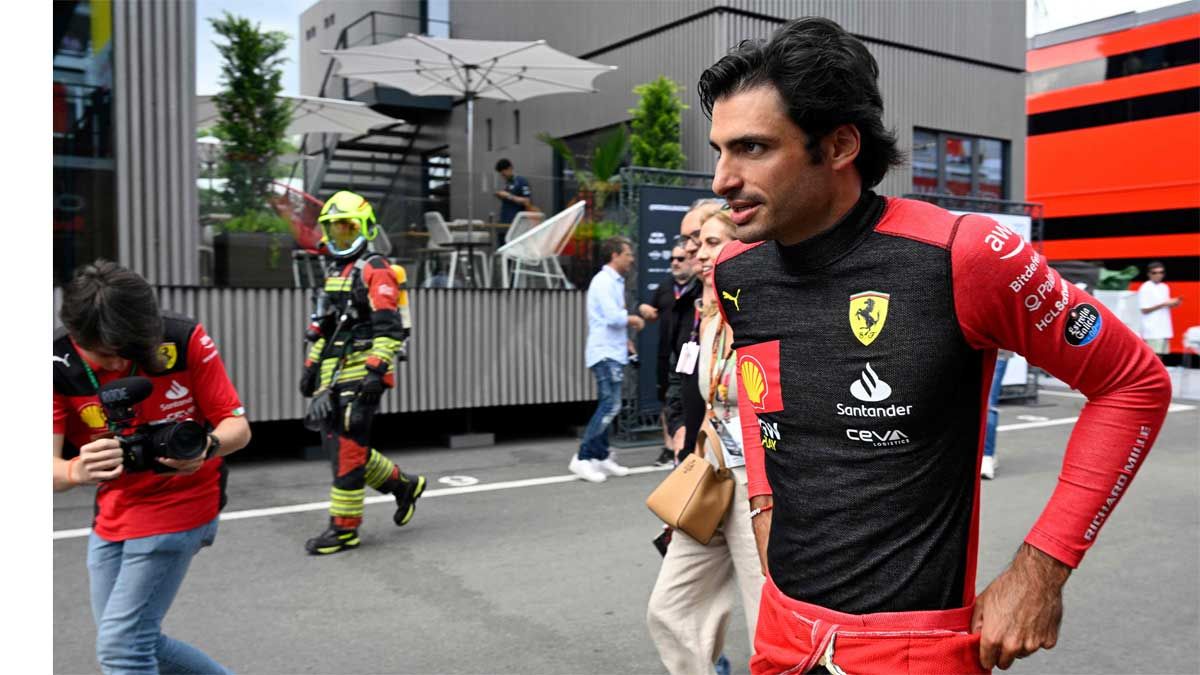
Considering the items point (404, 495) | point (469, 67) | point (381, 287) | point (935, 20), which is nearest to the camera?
point (381, 287)

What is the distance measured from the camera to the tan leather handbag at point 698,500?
3617 mm

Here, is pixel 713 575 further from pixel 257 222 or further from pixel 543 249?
pixel 543 249

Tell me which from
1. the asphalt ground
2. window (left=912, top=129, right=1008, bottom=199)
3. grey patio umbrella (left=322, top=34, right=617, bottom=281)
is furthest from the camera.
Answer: window (left=912, top=129, right=1008, bottom=199)

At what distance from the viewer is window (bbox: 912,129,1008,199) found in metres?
18.2

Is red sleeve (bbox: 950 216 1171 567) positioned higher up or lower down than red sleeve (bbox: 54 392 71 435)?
higher up

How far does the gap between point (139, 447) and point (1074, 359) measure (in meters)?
2.53

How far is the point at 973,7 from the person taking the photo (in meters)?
18.6

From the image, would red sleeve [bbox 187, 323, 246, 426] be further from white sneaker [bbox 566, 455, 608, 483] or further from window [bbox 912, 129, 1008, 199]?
window [bbox 912, 129, 1008, 199]

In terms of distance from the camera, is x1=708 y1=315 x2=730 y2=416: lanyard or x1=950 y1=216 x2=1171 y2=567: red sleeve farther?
x1=708 y1=315 x2=730 y2=416: lanyard

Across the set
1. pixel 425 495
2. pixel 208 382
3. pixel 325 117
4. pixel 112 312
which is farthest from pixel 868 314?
pixel 325 117

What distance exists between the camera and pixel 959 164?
18719 mm

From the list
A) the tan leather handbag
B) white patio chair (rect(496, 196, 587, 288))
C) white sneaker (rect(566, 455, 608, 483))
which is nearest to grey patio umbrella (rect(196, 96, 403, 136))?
white patio chair (rect(496, 196, 587, 288))

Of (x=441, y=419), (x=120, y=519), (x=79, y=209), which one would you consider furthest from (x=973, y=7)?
(x=120, y=519)

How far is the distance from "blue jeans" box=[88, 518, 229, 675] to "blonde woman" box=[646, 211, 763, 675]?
1533 millimetres
